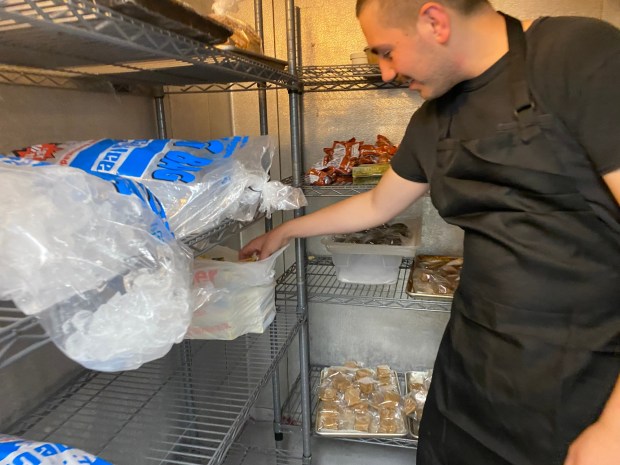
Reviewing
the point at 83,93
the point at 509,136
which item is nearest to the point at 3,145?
the point at 83,93

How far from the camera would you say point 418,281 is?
5.45 feet

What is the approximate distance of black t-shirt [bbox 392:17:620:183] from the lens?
30.1 inches

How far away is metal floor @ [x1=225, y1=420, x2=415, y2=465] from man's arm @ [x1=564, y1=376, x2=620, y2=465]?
47.9 inches

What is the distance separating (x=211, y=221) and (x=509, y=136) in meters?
0.60

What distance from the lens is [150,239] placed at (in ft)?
2.15

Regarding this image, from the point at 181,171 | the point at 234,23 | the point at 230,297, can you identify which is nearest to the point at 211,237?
the point at 181,171

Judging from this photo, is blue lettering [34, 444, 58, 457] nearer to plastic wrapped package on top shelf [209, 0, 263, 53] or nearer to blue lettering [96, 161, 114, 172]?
blue lettering [96, 161, 114, 172]

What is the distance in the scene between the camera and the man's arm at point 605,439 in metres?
0.75

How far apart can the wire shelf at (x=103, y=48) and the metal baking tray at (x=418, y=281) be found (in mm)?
817

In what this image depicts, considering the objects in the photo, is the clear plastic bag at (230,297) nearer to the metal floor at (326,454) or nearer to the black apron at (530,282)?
the black apron at (530,282)

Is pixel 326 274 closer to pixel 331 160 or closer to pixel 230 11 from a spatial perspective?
pixel 331 160

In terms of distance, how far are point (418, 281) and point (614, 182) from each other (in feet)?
3.08

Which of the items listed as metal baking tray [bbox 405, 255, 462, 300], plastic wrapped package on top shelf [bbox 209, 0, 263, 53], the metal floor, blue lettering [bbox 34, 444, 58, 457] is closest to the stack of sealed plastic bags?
blue lettering [bbox 34, 444, 58, 457]

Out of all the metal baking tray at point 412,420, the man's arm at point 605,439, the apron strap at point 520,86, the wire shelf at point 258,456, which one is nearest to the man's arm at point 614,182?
the apron strap at point 520,86
